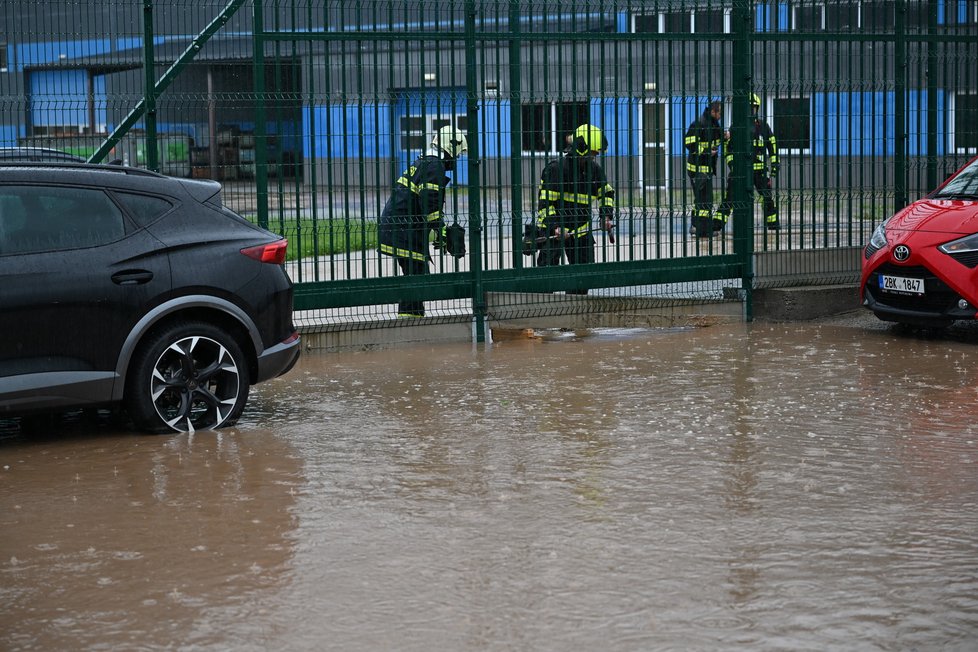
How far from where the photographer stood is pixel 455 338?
39.4 feet

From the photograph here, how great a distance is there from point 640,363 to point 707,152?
3.10 m

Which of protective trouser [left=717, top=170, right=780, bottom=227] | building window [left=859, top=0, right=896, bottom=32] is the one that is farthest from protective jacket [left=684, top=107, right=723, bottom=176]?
building window [left=859, top=0, right=896, bottom=32]

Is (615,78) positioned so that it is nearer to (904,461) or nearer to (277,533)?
(904,461)

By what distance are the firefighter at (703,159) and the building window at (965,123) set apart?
3088 mm

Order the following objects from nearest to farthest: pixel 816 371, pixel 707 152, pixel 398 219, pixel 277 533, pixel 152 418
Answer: pixel 277 533, pixel 152 418, pixel 816 371, pixel 398 219, pixel 707 152

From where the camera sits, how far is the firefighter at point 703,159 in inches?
508

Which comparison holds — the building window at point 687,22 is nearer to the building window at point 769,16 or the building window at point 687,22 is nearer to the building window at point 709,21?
the building window at point 709,21

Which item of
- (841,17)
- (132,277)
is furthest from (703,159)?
(132,277)

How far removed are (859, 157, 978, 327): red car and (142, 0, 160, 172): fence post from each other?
5.99 meters

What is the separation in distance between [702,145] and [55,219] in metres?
6.85

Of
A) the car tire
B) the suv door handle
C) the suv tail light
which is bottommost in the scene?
the car tire

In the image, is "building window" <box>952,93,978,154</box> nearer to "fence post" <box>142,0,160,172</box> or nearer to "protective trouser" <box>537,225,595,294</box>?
"protective trouser" <box>537,225,595,294</box>

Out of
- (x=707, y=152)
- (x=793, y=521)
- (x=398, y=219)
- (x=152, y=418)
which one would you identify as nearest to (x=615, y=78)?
(x=707, y=152)

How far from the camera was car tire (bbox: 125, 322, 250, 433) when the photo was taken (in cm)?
798
